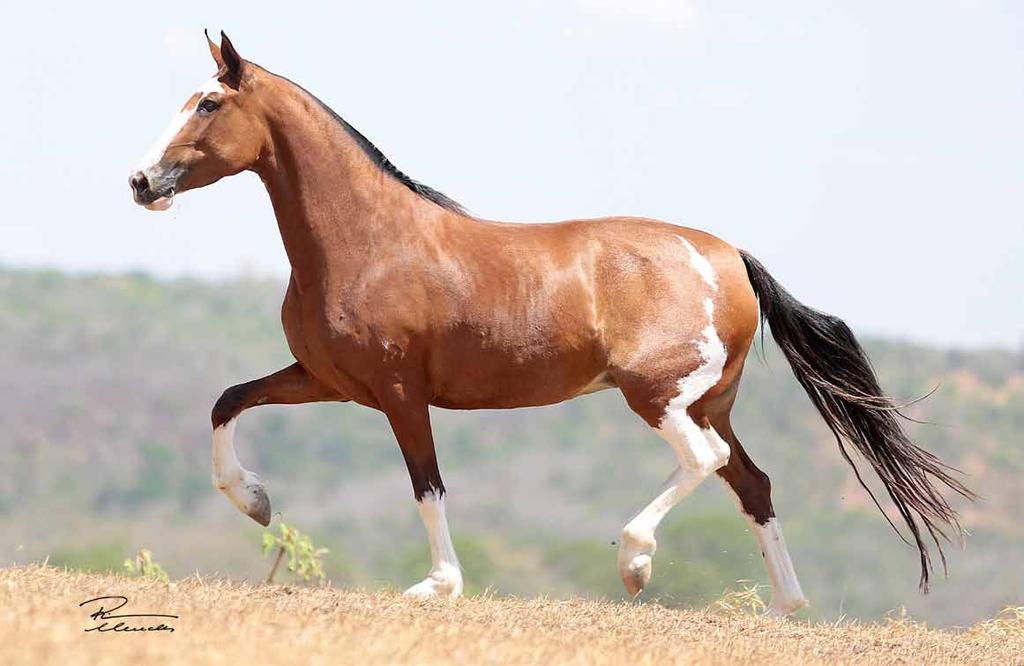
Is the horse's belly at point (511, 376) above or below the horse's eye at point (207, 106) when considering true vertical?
below

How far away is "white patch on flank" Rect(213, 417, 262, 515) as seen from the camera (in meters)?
7.59

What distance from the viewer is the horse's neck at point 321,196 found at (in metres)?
7.41

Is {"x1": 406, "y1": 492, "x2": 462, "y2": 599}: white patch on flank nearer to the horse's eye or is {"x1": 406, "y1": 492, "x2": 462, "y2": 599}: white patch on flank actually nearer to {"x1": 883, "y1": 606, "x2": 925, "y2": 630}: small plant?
the horse's eye

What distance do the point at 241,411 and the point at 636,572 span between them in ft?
6.88

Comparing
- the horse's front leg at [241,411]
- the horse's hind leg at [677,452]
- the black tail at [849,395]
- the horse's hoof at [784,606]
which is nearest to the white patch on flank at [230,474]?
the horse's front leg at [241,411]

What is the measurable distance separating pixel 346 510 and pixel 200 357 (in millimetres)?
11747

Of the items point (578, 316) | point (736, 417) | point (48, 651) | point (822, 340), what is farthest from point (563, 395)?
point (736, 417)

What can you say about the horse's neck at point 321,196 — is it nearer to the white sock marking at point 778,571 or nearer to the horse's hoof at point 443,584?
the horse's hoof at point 443,584

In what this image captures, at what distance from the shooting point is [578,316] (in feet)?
24.6

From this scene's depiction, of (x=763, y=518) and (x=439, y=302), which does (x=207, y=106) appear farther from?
(x=763, y=518)

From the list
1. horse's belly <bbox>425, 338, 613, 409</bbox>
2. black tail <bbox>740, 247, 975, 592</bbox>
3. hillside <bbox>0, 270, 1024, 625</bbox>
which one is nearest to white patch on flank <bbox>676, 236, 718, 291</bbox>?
black tail <bbox>740, 247, 975, 592</bbox>
